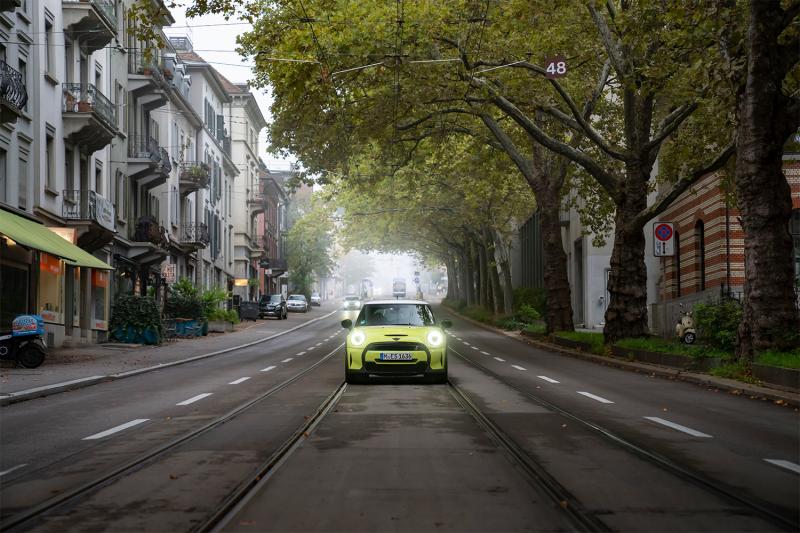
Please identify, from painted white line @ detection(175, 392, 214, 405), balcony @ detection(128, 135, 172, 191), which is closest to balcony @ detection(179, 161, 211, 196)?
balcony @ detection(128, 135, 172, 191)

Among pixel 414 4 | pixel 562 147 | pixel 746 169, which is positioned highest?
pixel 414 4

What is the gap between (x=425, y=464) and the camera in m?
8.06

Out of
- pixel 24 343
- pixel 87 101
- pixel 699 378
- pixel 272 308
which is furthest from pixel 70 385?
pixel 272 308

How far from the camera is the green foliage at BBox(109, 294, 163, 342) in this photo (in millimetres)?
32125

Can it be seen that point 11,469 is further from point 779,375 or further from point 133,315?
point 133,315

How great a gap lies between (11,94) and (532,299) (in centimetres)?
3412

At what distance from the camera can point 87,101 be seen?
1272 inches

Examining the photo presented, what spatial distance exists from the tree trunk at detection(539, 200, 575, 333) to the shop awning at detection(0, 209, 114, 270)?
577 inches

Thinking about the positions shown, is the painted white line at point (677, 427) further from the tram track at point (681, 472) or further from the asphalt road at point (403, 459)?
the tram track at point (681, 472)

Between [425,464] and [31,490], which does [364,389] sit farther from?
[31,490]

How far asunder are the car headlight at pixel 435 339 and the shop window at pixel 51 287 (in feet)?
50.5

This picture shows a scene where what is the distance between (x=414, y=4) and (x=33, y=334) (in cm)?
1113

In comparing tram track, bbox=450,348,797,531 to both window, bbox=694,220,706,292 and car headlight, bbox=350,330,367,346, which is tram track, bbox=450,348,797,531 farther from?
window, bbox=694,220,706,292

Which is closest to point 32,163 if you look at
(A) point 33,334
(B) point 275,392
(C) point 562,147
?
(A) point 33,334
